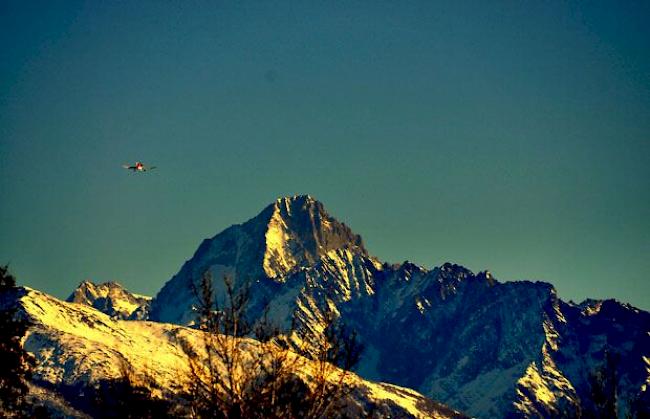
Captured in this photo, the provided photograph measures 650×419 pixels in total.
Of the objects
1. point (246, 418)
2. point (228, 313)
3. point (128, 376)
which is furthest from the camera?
point (128, 376)

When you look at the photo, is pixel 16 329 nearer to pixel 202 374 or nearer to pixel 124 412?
pixel 124 412

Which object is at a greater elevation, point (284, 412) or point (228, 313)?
point (228, 313)

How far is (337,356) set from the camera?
3136 cm

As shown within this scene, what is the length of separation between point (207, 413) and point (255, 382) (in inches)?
85.4

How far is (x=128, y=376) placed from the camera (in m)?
38.2

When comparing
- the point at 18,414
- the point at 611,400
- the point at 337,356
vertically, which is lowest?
the point at 18,414

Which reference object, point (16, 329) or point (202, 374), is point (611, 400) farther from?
point (16, 329)

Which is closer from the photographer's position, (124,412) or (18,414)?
(124,412)

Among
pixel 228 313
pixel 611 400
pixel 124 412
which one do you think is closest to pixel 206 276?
pixel 228 313

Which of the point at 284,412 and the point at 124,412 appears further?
the point at 124,412

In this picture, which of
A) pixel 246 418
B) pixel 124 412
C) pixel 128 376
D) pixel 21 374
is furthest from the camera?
pixel 21 374

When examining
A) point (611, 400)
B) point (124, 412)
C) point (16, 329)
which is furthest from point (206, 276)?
point (611, 400)

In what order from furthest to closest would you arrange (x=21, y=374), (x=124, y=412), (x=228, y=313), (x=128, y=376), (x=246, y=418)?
(x=21, y=374) < (x=124, y=412) < (x=128, y=376) < (x=228, y=313) < (x=246, y=418)

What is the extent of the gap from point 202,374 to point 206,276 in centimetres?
419
